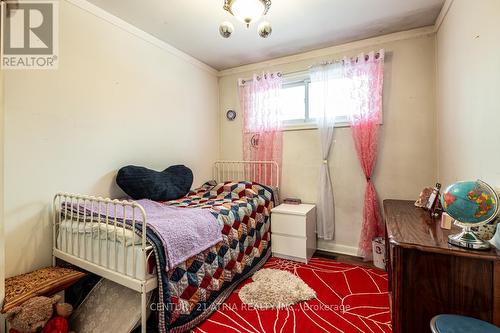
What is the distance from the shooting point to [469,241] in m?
1.10

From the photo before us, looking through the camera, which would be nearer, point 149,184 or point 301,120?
point 149,184

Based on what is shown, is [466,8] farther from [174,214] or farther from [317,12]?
[174,214]

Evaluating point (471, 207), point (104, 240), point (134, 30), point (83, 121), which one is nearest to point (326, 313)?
point (471, 207)

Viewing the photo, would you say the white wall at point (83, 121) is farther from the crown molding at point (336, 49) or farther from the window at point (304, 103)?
the window at point (304, 103)

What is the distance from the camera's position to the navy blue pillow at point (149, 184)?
2230mm

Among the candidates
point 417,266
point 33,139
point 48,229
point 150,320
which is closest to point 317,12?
point 417,266

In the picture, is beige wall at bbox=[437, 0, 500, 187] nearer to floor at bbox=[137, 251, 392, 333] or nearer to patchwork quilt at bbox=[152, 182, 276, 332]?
floor at bbox=[137, 251, 392, 333]

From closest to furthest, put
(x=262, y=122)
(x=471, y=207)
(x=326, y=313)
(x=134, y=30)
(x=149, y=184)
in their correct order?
(x=471, y=207) → (x=326, y=313) → (x=149, y=184) → (x=134, y=30) → (x=262, y=122)

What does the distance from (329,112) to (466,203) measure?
1.93 meters

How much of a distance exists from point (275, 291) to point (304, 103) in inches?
Answer: 85.7

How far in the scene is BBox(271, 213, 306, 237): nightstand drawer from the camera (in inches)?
100

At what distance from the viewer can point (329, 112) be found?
2830 millimetres

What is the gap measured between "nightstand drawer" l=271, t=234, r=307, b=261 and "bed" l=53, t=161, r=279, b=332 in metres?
0.18

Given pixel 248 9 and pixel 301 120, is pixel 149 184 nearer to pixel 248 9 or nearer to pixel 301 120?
pixel 248 9
